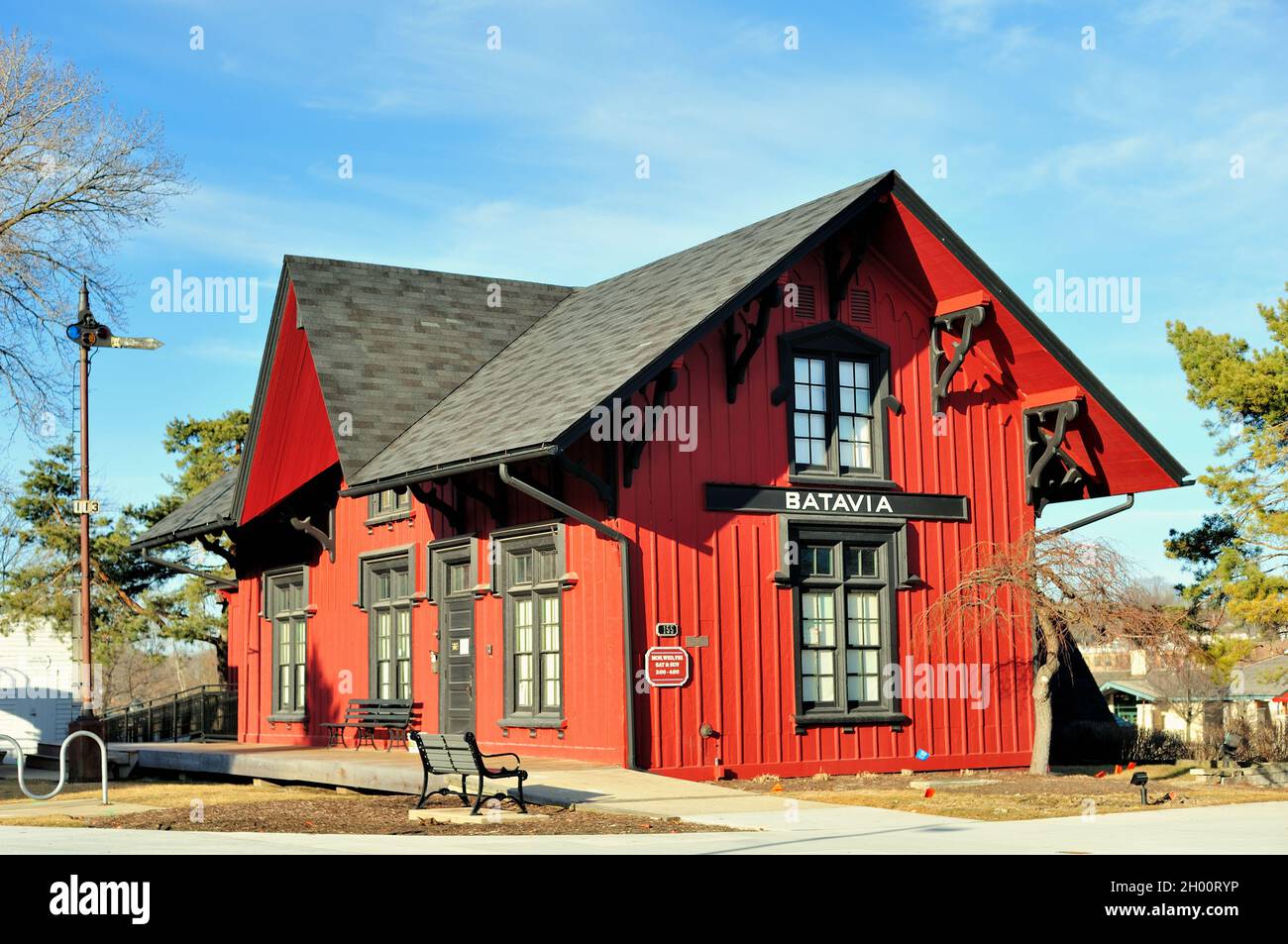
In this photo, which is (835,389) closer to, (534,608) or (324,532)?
(534,608)

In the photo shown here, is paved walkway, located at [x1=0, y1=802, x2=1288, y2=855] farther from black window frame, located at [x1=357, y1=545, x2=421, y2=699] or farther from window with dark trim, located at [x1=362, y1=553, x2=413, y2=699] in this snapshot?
→ window with dark trim, located at [x1=362, y1=553, x2=413, y2=699]

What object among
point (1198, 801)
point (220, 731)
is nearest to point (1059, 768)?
point (1198, 801)

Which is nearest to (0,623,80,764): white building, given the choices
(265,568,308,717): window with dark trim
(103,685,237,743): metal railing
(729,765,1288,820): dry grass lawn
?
(103,685,237,743): metal railing

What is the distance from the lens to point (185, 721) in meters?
38.3

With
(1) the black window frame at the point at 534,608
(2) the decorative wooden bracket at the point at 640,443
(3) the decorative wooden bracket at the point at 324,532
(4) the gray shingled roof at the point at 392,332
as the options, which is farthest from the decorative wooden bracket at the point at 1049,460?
(3) the decorative wooden bracket at the point at 324,532

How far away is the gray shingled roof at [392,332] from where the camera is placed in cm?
2442

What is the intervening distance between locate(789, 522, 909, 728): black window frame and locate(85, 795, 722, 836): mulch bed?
6131 millimetres

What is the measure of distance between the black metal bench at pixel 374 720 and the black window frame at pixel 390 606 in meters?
0.19

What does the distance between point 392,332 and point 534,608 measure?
7101 mm

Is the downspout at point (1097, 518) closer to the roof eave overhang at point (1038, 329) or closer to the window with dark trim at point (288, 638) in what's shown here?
the roof eave overhang at point (1038, 329)

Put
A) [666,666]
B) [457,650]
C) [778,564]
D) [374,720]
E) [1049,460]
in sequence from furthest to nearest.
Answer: [374,720] → [1049,460] → [457,650] → [778,564] → [666,666]

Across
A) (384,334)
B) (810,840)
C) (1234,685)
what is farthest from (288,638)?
(1234,685)

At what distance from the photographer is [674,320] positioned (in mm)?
20516
